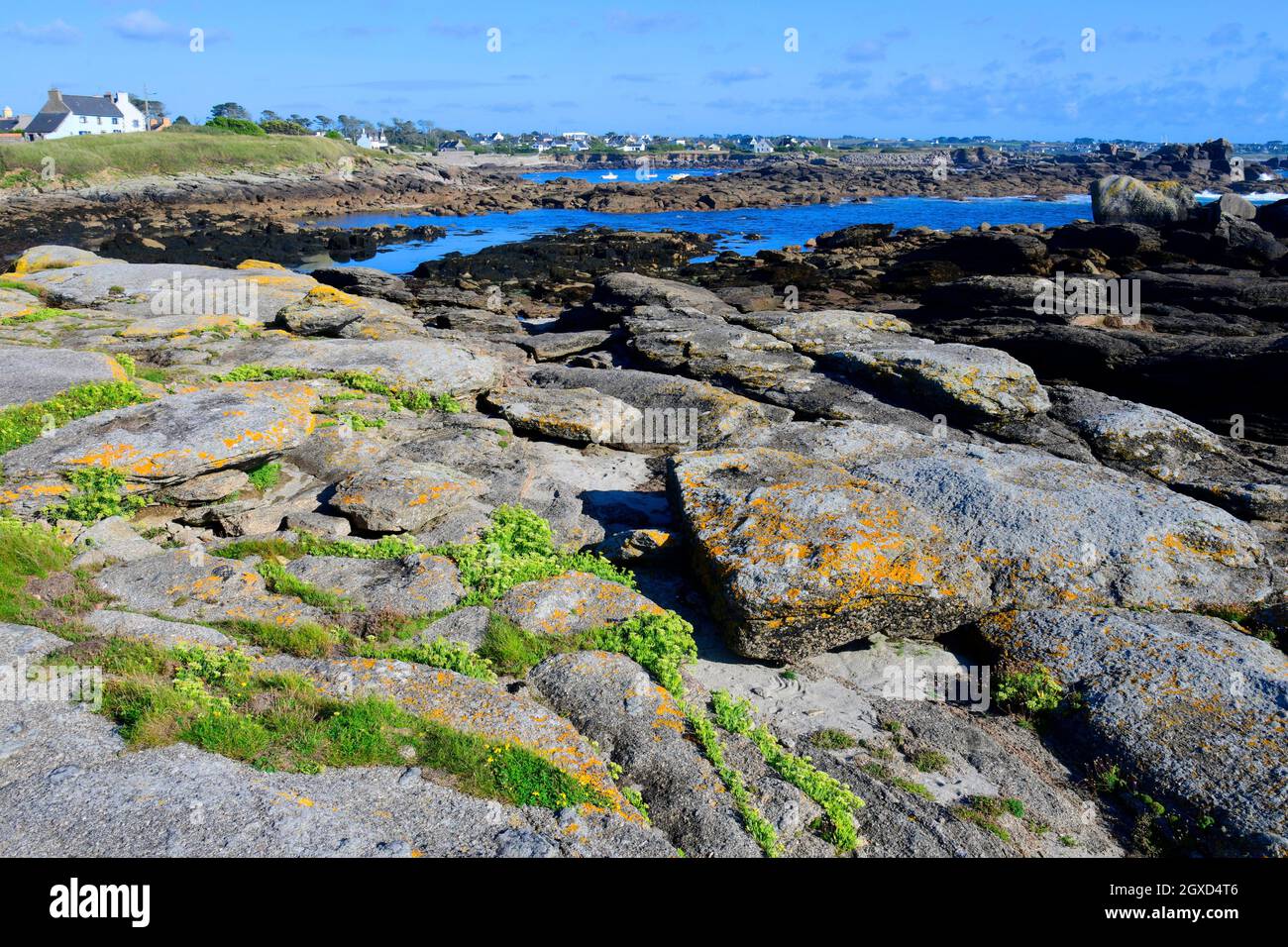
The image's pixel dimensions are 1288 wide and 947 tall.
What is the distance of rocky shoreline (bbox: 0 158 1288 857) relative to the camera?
22.0ft

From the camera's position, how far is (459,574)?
10.8 metres

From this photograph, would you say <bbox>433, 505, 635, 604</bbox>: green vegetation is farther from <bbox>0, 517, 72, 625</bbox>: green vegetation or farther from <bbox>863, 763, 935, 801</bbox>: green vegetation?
<bbox>0, 517, 72, 625</bbox>: green vegetation

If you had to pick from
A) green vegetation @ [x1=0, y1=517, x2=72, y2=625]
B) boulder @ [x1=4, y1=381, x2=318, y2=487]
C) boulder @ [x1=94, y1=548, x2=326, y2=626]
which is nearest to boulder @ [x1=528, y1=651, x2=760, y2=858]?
boulder @ [x1=94, y1=548, x2=326, y2=626]

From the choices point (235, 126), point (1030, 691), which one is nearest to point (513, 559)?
point (1030, 691)

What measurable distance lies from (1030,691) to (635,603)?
5.19 metres

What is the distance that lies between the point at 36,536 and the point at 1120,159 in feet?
669

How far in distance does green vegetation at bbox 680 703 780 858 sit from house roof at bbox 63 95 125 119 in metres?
157

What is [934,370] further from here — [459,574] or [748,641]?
[459,574]

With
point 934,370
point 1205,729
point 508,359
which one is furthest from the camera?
point 508,359

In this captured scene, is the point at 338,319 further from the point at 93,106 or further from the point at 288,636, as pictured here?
the point at 93,106

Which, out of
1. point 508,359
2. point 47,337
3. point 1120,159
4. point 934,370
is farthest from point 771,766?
point 1120,159

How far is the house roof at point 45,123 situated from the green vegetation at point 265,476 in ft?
466

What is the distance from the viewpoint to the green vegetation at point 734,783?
665 centimetres

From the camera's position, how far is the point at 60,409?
13.3 meters
